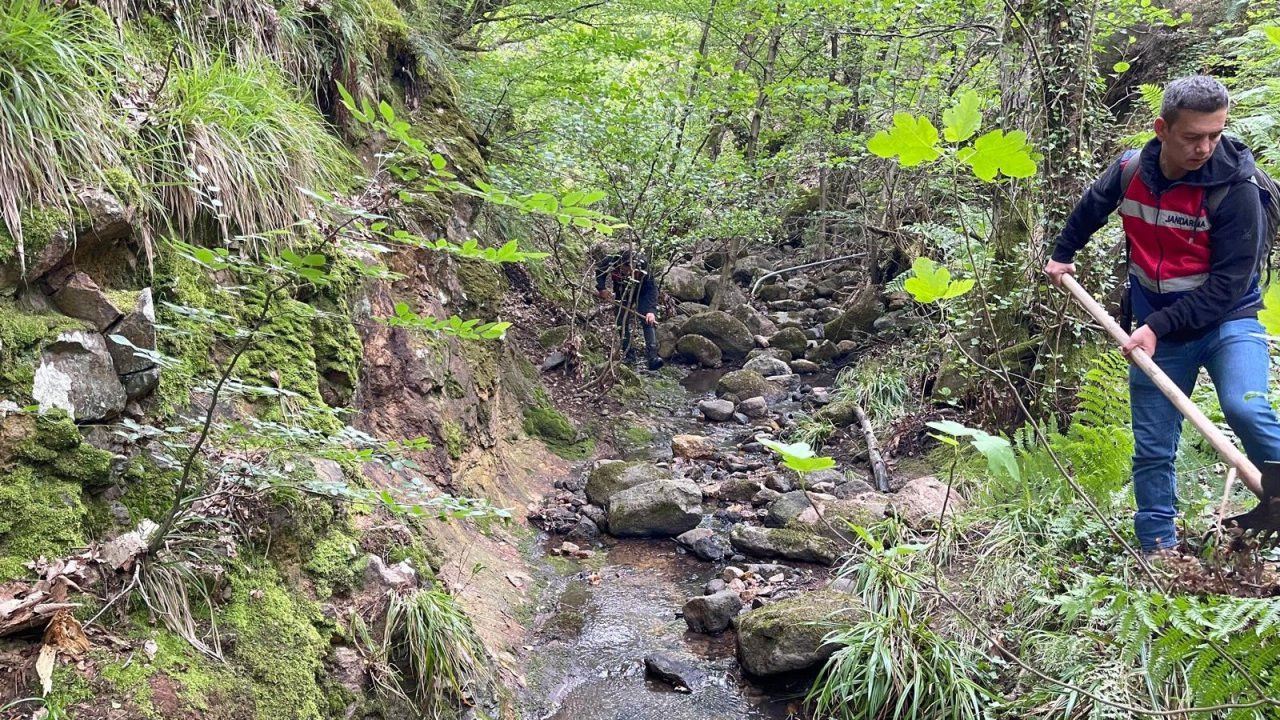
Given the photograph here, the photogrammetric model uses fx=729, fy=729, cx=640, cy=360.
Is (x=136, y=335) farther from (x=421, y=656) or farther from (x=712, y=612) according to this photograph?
(x=712, y=612)

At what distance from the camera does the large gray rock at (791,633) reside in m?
3.98

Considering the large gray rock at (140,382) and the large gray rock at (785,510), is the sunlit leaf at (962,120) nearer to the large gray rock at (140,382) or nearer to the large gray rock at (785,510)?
the large gray rock at (140,382)

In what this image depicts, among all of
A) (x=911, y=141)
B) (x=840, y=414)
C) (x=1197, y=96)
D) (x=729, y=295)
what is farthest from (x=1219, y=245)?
(x=729, y=295)

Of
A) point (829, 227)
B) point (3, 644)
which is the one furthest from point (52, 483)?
point (829, 227)

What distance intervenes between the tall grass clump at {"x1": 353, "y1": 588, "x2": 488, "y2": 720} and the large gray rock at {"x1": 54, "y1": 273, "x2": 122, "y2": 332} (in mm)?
1597

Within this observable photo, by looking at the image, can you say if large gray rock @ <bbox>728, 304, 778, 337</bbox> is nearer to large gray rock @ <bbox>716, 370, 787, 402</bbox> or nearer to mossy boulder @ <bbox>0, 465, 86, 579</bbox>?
large gray rock @ <bbox>716, 370, 787, 402</bbox>

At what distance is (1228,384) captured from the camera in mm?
2826

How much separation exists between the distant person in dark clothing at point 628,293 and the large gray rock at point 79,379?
7608 mm

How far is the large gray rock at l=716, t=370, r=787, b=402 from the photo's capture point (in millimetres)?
10406

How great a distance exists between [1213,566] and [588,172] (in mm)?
8019

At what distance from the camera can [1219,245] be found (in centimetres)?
281

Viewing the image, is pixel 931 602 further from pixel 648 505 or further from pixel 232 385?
pixel 232 385

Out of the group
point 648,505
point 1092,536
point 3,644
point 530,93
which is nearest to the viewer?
point 3,644

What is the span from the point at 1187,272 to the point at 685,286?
11.6 meters
